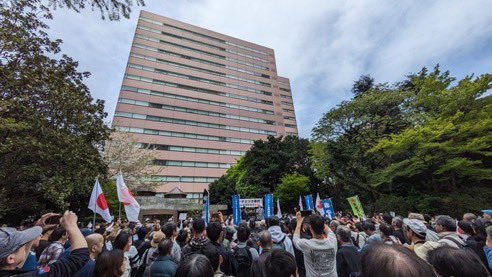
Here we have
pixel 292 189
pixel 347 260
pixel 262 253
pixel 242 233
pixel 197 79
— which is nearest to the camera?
pixel 262 253

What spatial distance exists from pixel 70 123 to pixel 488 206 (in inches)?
866

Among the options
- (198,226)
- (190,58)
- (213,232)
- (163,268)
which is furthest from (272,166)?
(190,58)

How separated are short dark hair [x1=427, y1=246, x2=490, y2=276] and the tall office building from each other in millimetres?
31672

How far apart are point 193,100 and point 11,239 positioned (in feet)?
134

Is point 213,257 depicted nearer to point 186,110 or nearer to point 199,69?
point 186,110

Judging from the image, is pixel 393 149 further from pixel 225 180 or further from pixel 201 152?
pixel 201 152

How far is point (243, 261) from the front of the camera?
11.2 feet

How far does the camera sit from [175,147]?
3597 cm

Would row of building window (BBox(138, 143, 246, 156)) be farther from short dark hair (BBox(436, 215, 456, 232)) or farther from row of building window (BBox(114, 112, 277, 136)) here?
short dark hair (BBox(436, 215, 456, 232))

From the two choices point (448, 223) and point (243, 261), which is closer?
point (448, 223)

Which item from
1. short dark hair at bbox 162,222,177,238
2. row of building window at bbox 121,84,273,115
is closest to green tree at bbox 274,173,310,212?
short dark hair at bbox 162,222,177,238

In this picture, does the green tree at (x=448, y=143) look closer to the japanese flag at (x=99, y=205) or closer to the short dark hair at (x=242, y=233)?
the short dark hair at (x=242, y=233)

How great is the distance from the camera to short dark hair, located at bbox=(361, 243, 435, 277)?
969 millimetres

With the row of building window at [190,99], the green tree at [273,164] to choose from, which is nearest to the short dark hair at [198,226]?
the green tree at [273,164]
